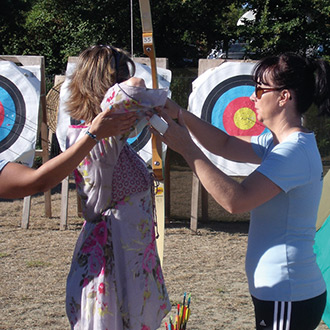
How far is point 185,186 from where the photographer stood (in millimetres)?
5371

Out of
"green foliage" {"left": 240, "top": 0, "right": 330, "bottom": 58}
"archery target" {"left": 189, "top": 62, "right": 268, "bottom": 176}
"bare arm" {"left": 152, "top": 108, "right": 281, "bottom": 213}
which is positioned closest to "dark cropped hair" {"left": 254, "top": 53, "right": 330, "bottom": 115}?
"bare arm" {"left": 152, "top": 108, "right": 281, "bottom": 213}

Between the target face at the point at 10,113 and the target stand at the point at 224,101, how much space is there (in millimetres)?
1623

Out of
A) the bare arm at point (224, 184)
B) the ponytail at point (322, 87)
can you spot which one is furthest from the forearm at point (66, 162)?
the ponytail at point (322, 87)

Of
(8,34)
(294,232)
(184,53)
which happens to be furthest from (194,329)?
(8,34)

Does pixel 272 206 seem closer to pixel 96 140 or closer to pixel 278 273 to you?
pixel 278 273

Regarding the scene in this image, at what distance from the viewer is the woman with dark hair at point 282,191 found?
4.68ft

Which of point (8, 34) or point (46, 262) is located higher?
point (8, 34)

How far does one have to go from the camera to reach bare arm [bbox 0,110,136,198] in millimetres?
1399

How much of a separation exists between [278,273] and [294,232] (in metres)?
0.13

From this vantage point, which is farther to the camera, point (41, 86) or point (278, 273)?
point (41, 86)

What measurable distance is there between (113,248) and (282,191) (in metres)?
0.53

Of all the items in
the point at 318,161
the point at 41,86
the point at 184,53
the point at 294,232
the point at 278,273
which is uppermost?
the point at 184,53

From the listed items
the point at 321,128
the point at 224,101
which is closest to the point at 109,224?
the point at 224,101

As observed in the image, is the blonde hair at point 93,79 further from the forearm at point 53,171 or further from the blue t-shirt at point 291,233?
the blue t-shirt at point 291,233
